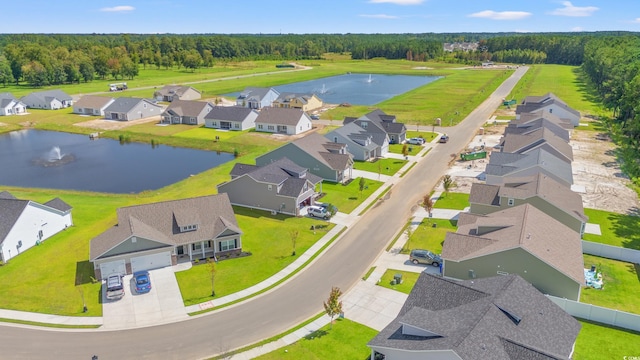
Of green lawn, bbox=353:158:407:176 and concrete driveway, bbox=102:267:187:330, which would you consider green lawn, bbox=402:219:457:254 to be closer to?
green lawn, bbox=353:158:407:176

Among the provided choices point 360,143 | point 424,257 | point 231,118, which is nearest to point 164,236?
point 424,257

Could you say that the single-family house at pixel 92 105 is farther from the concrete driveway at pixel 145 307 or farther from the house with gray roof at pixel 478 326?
the house with gray roof at pixel 478 326

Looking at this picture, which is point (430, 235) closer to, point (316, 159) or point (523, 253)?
point (523, 253)

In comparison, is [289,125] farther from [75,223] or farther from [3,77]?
[3,77]

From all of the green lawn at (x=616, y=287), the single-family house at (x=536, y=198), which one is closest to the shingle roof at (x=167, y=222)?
the single-family house at (x=536, y=198)

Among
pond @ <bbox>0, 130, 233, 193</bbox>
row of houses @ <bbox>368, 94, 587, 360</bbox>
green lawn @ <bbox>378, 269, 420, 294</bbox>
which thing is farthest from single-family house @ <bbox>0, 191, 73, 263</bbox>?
row of houses @ <bbox>368, 94, 587, 360</bbox>

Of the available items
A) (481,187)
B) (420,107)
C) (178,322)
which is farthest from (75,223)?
(420,107)
